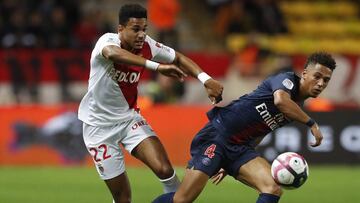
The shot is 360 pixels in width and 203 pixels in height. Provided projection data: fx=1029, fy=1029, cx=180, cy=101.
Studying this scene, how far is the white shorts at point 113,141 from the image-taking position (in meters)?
9.60

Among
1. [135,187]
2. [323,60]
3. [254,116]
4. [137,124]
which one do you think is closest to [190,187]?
[254,116]

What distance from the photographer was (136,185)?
1380 cm

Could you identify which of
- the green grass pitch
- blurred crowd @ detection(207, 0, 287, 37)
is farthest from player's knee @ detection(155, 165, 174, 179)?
blurred crowd @ detection(207, 0, 287, 37)

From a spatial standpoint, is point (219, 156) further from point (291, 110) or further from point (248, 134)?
point (291, 110)

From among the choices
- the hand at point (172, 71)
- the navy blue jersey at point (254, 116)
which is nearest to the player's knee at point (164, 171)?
the navy blue jersey at point (254, 116)

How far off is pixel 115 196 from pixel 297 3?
15699mm

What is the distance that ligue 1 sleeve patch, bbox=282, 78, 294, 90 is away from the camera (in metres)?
8.90

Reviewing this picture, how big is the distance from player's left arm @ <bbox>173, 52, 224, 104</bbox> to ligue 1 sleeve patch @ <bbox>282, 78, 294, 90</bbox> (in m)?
0.59

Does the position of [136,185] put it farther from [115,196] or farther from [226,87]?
[226,87]

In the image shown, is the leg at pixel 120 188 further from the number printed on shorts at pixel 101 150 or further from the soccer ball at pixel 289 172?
the soccer ball at pixel 289 172

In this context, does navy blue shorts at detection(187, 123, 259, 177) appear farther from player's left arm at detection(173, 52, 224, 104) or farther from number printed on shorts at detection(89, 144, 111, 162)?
number printed on shorts at detection(89, 144, 111, 162)

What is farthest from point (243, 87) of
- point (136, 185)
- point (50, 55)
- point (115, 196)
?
point (115, 196)

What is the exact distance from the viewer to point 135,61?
8688 millimetres

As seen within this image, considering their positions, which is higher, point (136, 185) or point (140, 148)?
point (140, 148)
